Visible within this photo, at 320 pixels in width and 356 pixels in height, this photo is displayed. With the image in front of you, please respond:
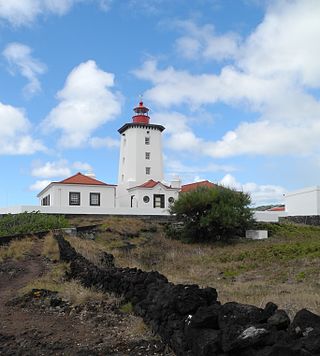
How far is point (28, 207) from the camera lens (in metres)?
36.2

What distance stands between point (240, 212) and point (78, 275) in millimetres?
21526

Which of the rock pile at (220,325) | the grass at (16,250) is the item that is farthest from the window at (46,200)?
the rock pile at (220,325)

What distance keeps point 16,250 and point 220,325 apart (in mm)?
15938

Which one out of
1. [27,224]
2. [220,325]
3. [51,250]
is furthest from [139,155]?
[220,325]

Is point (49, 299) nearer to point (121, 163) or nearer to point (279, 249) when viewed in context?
point (279, 249)

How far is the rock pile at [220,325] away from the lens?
4.34 meters

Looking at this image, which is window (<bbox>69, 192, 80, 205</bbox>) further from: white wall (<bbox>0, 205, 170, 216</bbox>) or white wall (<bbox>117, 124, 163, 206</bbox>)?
white wall (<bbox>117, 124, 163, 206</bbox>)

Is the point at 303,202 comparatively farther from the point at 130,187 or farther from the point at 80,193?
the point at 80,193

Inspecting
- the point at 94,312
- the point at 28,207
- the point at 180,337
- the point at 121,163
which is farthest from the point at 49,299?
the point at 121,163

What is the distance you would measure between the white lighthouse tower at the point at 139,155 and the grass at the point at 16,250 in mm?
24874

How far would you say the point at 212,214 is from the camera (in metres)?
31.5

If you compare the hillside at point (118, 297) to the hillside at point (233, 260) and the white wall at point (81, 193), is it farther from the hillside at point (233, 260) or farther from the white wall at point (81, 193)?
the white wall at point (81, 193)

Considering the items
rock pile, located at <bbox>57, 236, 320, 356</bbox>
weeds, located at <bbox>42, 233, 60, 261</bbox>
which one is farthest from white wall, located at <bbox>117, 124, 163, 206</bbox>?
rock pile, located at <bbox>57, 236, 320, 356</bbox>

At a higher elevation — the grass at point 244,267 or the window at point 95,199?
the window at point 95,199
